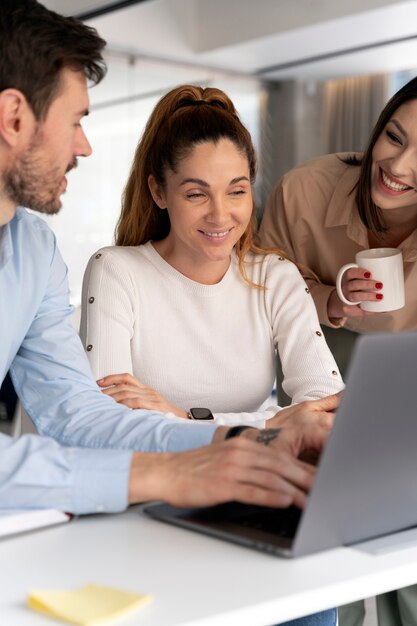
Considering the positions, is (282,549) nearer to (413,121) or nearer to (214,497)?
(214,497)

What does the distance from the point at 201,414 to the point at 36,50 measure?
2.85ft

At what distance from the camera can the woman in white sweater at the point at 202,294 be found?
7.14 ft

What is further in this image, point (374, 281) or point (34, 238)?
point (374, 281)

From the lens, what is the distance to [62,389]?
5.16 ft

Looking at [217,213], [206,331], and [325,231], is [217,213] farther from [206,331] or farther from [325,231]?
[325,231]

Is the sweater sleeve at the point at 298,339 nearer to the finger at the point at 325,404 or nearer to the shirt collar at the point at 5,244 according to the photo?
the finger at the point at 325,404

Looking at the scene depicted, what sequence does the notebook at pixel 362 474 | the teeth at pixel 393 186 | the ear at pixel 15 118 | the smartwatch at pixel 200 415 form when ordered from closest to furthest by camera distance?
the notebook at pixel 362 474
the ear at pixel 15 118
the smartwatch at pixel 200 415
the teeth at pixel 393 186

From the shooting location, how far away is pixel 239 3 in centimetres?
810

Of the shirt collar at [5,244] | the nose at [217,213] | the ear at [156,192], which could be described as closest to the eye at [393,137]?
the nose at [217,213]

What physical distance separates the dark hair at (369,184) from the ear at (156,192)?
19.9 inches

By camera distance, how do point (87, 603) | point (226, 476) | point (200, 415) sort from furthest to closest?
point (200, 415) → point (226, 476) → point (87, 603)

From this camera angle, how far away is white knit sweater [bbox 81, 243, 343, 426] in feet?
7.15

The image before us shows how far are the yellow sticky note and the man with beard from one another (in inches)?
10.0

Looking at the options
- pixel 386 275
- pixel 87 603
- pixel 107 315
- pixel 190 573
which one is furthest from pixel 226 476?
pixel 386 275
